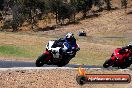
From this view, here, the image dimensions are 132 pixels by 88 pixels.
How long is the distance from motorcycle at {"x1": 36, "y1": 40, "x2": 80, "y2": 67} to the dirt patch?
3186 mm

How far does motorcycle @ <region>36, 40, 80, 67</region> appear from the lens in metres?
25.3

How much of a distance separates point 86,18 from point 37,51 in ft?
228

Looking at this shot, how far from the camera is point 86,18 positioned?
114 metres

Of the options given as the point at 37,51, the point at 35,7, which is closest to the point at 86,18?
the point at 35,7

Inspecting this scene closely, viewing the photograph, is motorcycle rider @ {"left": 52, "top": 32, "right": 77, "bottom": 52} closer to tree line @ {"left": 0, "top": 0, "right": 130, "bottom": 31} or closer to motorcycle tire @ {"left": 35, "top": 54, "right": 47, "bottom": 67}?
motorcycle tire @ {"left": 35, "top": 54, "right": 47, "bottom": 67}

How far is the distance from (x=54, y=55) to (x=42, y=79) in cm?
546

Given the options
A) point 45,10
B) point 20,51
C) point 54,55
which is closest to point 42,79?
point 54,55

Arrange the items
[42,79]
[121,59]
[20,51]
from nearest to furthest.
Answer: [42,79], [121,59], [20,51]

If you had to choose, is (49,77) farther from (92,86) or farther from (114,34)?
(114,34)

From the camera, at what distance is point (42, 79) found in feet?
66.3

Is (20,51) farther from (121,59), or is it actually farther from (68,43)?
(121,59)

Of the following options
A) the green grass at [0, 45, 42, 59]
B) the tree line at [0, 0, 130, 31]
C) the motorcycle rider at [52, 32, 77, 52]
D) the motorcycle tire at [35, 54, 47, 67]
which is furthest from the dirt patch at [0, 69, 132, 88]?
the tree line at [0, 0, 130, 31]

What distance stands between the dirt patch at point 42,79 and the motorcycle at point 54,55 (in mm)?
3186

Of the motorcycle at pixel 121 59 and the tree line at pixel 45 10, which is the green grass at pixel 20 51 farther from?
the tree line at pixel 45 10
